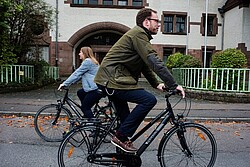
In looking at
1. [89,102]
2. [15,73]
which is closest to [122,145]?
[89,102]

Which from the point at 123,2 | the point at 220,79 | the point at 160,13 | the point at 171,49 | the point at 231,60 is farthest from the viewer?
the point at 171,49

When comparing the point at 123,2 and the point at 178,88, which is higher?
the point at 123,2

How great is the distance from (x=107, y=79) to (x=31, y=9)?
12.8m

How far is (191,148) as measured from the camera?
3.63 meters

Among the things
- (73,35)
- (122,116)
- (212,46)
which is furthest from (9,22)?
(212,46)

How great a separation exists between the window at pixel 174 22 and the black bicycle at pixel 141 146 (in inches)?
869

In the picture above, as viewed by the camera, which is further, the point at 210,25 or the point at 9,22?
the point at 210,25

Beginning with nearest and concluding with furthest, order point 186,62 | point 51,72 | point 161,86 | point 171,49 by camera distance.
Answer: point 161,86 < point 186,62 < point 51,72 < point 171,49

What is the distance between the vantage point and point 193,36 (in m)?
24.9

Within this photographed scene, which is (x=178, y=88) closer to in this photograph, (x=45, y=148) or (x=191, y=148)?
(x=191, y=148)

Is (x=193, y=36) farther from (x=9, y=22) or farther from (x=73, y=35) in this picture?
(x=9, y=22)

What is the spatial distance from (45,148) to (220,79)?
842cm

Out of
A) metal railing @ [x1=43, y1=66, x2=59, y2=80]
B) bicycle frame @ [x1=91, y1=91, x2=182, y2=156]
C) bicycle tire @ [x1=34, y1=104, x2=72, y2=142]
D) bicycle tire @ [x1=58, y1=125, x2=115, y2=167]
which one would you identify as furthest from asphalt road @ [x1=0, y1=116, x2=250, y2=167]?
metal railing @ [x1=43, y1=66, x2=59, y2=80]

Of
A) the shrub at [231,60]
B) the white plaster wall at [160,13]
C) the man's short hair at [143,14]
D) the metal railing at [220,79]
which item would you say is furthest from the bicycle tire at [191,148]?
the white plaster wall at [160,13]
